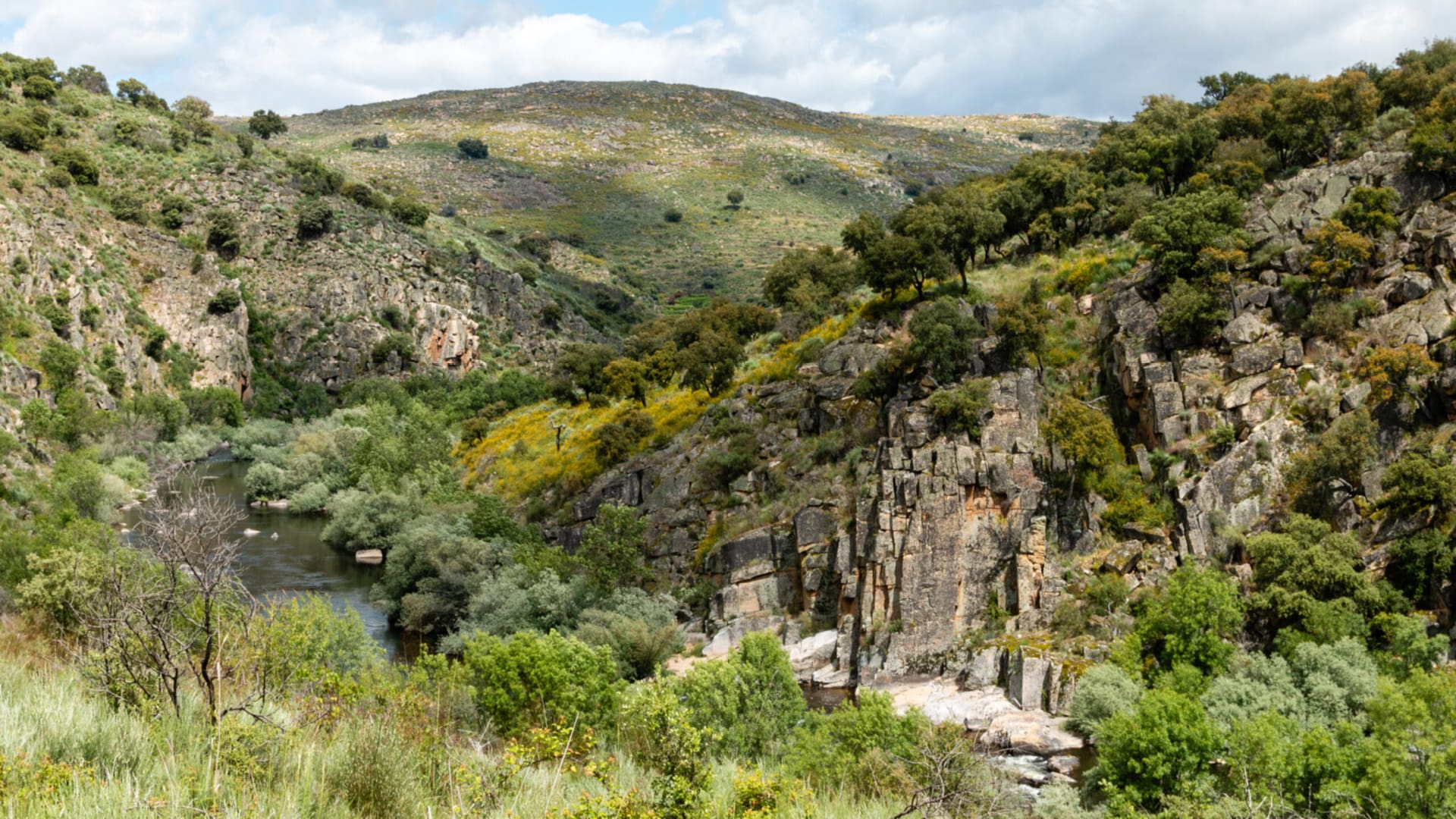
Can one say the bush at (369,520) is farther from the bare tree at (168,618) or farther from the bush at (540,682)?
the bare tree at (168,618)

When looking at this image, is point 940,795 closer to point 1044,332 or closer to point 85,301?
point 1044,332

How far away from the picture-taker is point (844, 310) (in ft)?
163

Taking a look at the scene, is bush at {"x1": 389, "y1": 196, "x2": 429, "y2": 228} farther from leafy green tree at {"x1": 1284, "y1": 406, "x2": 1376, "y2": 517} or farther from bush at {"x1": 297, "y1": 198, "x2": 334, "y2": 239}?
leafy green tree at {"x1": 1284, "y1": 406, "x2": 1376, "y2": 517}

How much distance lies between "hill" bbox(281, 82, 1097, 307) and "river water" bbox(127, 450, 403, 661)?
56106 mm

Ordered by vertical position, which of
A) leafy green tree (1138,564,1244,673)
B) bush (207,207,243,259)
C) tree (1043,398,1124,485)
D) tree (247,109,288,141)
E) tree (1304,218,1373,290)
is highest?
tree (247,109,288,141)

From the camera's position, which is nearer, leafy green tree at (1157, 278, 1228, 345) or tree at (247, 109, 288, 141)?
leafy green tree at (1157, 278, 1228, 345)

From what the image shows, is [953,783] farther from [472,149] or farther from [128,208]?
[472,149]

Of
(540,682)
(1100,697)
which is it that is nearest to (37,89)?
(540,682)

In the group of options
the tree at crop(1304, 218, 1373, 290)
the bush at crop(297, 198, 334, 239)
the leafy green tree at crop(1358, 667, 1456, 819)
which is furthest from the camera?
the bush at crop(297, 198, 334, 239)

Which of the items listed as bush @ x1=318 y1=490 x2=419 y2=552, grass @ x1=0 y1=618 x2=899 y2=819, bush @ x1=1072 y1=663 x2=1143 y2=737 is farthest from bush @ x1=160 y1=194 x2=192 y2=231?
grass @ x1=0 y1=618 x2=899 y2=819

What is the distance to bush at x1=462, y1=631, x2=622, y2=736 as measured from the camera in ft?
80.5

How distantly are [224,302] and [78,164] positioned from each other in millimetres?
16351

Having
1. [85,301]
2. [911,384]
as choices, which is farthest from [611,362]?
[85,301]

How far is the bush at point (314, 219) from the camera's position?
91562 mm
